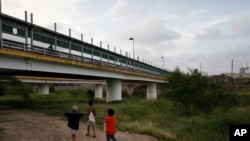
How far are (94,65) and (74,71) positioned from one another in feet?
14.2

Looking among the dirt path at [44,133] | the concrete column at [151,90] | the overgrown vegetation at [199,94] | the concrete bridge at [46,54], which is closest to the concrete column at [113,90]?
the concrete bridge at [46,54]

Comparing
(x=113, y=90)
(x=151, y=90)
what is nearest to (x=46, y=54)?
(x=113, y=90)

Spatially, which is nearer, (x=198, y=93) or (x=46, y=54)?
(x=46, y=54)

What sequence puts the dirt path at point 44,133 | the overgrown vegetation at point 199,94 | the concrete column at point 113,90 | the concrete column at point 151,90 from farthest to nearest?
the concrete column at point 151,90, the concrete column at point 113,90, the overgrown vegetation at point 199,94, the dirt path at point 44,133

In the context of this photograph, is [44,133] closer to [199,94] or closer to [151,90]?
[199,94]

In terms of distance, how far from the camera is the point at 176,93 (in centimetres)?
3108

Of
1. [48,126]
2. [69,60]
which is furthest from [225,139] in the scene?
[69,60]

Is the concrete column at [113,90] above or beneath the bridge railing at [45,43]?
beneath

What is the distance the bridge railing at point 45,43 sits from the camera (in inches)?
820

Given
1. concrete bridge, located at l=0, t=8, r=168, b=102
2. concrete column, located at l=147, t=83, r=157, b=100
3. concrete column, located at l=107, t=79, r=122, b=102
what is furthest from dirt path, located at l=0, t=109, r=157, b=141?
concrete column, located at l=147, t=83, r=157, b=100

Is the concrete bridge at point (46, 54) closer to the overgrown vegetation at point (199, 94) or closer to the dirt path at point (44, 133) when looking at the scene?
the dirt path at point (44, 133)

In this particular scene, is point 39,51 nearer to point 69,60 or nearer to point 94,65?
point 69,60

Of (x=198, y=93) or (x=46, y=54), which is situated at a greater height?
(x=46, y=54)

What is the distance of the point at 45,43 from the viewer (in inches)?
1013
